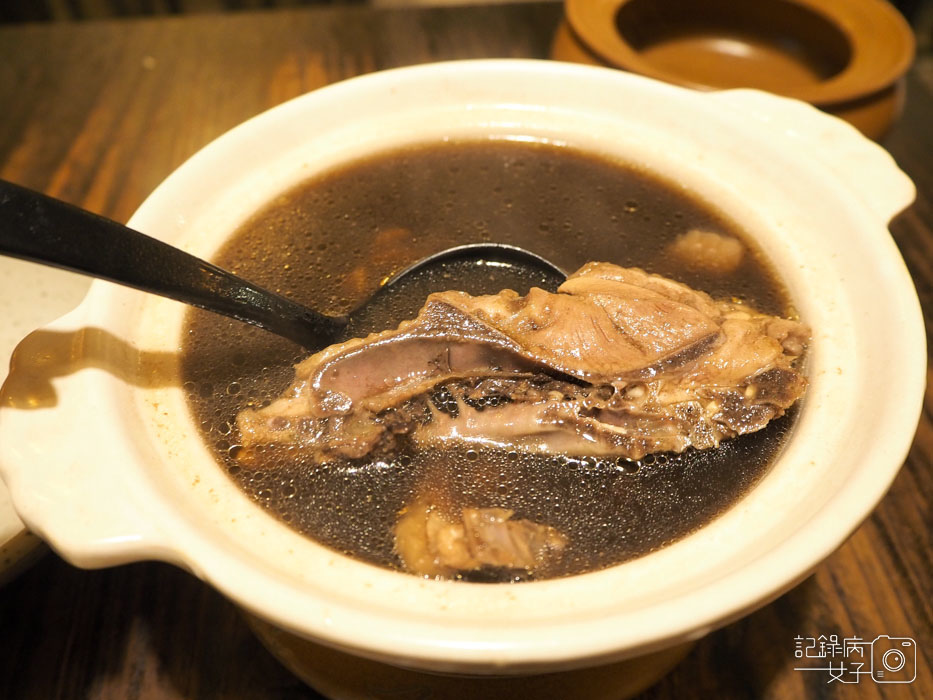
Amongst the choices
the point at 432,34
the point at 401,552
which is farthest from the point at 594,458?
the point at 432,34

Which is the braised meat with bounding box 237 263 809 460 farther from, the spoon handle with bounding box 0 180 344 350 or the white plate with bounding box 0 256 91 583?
the white plate with bounding box 0 256 91 583

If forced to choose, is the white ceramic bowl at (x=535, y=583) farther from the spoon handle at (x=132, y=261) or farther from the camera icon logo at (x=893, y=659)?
the camera icon logo at (x=893, y=659)

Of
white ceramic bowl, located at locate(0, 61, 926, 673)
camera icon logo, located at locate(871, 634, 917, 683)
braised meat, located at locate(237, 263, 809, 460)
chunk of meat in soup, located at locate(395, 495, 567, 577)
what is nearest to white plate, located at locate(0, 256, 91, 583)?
white ceramic bowl, located at locate(0, 61, 926, 673)

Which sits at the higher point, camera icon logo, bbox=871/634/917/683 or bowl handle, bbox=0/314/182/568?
bowl handle, bbox=0/314/182/568

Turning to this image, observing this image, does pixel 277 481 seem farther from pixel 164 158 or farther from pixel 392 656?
pixel 164 158

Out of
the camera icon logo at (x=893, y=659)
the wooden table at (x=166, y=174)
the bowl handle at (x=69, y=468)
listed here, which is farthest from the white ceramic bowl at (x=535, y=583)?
the camera icon logo at (x=893, y=659)
